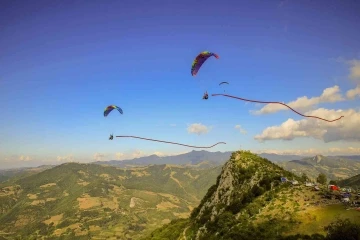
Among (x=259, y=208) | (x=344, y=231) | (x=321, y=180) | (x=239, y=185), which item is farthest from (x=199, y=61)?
(x=321, y=180)

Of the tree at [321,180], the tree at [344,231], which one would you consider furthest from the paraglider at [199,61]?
the tree at [321,180]

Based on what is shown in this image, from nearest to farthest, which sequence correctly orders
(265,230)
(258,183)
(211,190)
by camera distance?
(265,230), (258,183), (211,190)

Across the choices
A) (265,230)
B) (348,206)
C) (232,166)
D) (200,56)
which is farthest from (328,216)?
(232,166)

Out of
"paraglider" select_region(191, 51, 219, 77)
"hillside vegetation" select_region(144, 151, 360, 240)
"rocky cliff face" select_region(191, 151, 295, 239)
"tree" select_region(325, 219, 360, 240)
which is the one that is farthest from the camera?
"rocky cliff face" select_region(191, 151, 295, 239)

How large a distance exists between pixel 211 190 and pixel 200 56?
3308 inches

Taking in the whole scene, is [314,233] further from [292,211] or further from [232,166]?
[232,166]

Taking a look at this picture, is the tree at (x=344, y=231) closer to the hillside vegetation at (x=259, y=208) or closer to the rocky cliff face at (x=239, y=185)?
the hillside vegetation at (x=259, y=208)

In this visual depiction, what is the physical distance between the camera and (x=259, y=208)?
69688 millimetres

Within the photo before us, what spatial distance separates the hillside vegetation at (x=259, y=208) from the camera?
53281 mm

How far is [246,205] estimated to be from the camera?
252 ft

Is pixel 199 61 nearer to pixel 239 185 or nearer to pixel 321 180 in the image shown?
pixel 239 185

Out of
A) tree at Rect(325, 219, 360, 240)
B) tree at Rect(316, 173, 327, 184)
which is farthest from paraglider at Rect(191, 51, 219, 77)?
tree at Rect(316, 173, 327, 184)

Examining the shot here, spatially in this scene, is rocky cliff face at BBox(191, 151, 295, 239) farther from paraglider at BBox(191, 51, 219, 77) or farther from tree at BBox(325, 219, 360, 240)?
paraglider at BBox(191, 51, 219, 77)

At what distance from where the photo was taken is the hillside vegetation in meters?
53.3
